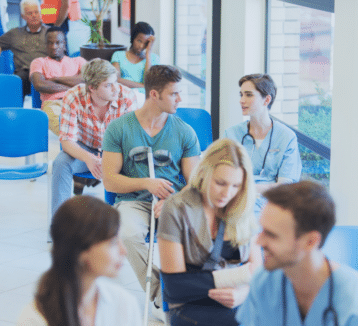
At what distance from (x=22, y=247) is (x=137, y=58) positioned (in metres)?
2.78

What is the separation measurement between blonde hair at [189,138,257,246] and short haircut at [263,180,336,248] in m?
0.61

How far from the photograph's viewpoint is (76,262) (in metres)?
1.24

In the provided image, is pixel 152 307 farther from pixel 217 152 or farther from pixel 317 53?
pixel 317 53

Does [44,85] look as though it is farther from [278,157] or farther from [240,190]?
[240,190]

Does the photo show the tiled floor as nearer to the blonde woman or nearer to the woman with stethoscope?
the blonde woman

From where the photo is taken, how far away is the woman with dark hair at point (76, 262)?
1224 mm

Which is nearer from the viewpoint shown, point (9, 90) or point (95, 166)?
point (95, 166)

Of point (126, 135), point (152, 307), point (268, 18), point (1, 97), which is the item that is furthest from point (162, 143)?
point (1, 97)

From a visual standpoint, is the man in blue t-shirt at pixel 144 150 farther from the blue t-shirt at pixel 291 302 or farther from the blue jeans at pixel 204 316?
the blue t-shirt at pixel 291 302

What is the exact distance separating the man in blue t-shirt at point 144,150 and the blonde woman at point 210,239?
761mm

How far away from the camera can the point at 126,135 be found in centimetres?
283

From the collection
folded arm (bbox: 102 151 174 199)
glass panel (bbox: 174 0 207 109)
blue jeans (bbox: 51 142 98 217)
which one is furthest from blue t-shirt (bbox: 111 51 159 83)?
folded arm (bbox: 102 151 174 199)

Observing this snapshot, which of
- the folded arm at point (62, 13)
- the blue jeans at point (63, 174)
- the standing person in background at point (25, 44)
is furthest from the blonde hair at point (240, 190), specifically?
the folded arm at point (62, 13)

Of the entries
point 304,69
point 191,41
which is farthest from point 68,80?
point 304,69
